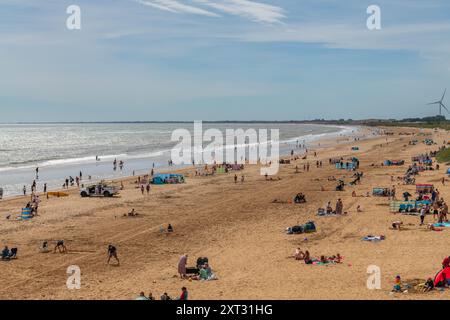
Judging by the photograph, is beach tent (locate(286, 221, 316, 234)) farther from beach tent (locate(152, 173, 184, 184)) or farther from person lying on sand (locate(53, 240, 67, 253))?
beach tent (locate(152, 173, 184, 184))

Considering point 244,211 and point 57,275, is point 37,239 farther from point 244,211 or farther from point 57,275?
point 244,211

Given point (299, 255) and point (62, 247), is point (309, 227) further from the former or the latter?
point (62, 247)

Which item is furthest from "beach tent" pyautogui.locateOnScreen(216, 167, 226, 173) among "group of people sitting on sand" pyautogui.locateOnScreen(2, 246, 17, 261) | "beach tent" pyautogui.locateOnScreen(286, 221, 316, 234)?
"group of people sitting on sand" pyautogui.locateOnScreen(2, 246, 17, 261)

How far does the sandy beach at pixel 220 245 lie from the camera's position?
16078mm

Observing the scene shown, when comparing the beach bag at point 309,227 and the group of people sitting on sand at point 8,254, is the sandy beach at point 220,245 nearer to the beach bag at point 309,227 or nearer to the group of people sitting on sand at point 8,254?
the group of people sitting on sand at point 8,254

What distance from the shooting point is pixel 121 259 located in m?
20.1

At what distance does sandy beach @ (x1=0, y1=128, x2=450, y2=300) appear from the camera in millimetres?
16078

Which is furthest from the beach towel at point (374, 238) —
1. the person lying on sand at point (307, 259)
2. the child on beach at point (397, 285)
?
the child on beach at point (397, 285)

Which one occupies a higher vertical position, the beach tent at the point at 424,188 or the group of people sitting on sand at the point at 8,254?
the beach tent at the point at 424,188

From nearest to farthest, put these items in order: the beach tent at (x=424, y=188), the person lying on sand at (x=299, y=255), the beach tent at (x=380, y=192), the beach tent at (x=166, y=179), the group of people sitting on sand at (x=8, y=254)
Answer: the person lying on sand at (x=299, y=255), the group of people sitting on sand at (x=8, y=254), the beach tent at (x=424, y=188), the beach tent at (x=380, y=192), the beach tent at (x=166, y=179)
